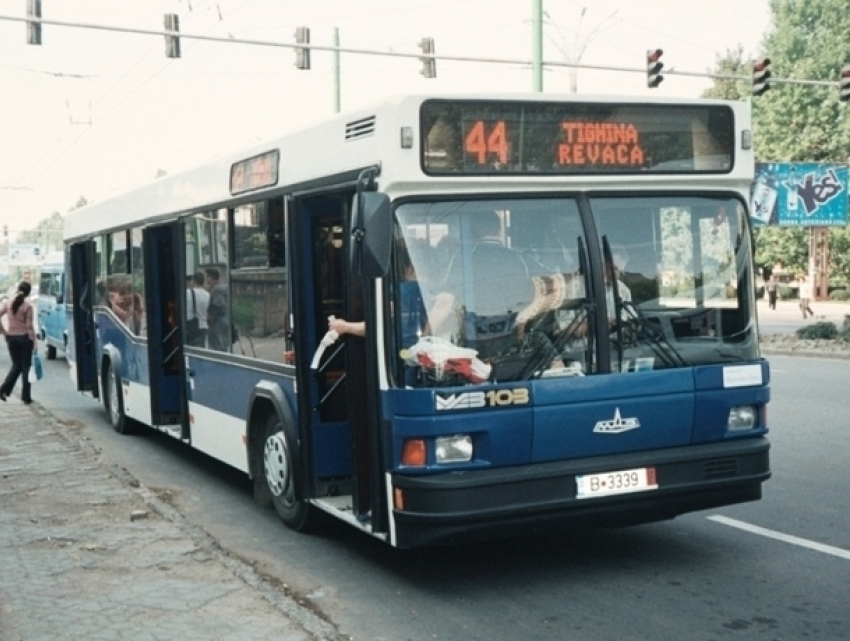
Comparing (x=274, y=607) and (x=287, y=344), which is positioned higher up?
(x=287, y=344)

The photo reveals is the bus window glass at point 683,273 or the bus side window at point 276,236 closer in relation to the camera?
the bus window glass at point 683,273

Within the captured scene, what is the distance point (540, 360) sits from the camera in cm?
672

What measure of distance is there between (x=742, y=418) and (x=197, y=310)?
203 inches

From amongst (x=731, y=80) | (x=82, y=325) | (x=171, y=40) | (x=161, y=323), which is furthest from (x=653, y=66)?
(x=731, y=80)

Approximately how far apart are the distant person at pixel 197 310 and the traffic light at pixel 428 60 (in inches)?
551

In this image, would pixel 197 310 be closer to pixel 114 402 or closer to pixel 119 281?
pixel 119 281

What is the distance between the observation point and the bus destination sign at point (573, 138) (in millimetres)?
6797

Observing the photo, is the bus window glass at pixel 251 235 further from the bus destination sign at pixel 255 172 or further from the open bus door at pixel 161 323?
the open bus door at pixel 161 323

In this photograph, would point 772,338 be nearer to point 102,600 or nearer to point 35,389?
point 35,389

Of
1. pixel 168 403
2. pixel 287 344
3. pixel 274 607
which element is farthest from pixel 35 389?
pixel 274 607

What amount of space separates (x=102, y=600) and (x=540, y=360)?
2.73 meters

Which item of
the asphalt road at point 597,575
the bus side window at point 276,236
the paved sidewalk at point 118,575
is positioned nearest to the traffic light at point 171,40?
the paved sidewalk at point 118,575

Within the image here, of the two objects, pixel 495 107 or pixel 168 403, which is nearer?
pixel 495 107

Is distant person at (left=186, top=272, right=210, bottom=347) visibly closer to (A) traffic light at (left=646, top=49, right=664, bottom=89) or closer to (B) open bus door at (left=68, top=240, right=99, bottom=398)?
(B) open bus door at (left=68, top=240, right=99, bottom=398)
